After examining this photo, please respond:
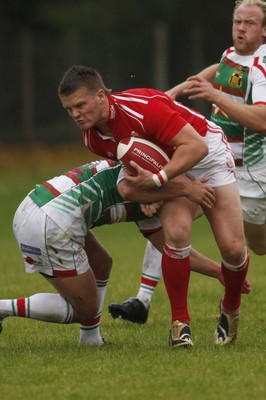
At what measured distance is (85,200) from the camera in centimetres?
705

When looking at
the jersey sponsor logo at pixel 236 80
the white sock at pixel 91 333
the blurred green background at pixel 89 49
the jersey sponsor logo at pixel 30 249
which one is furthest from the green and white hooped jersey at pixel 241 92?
the blurred green background at pixel 89 49

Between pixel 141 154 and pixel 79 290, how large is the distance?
0.92 m

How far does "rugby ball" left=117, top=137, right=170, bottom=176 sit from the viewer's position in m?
6.82

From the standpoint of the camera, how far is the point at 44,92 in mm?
29203

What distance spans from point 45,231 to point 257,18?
108 inches

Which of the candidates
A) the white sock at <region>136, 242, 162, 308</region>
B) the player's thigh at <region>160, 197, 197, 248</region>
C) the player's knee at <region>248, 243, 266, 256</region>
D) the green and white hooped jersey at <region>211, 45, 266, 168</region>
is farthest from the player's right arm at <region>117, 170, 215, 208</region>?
the player's knee at <region>248, 243, 266, 256</region>

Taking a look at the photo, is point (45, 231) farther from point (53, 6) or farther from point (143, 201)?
point (53, 6)

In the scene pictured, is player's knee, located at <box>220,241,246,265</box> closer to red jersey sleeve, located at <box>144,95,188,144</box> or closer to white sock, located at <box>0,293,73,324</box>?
red jersey sleeve, located at <box>144,95,188,144</box>

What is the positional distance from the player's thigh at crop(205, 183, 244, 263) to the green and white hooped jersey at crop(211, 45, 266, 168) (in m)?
1.55

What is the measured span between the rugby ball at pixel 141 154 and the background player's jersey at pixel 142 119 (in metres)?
0.06

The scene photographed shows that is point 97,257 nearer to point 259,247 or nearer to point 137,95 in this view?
point 137,95

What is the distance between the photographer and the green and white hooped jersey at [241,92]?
28.4 ft

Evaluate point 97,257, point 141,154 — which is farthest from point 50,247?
point 141,154

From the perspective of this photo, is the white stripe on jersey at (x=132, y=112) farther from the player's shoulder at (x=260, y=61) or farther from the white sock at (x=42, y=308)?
the player's shoulder at (x=260, y=61)
